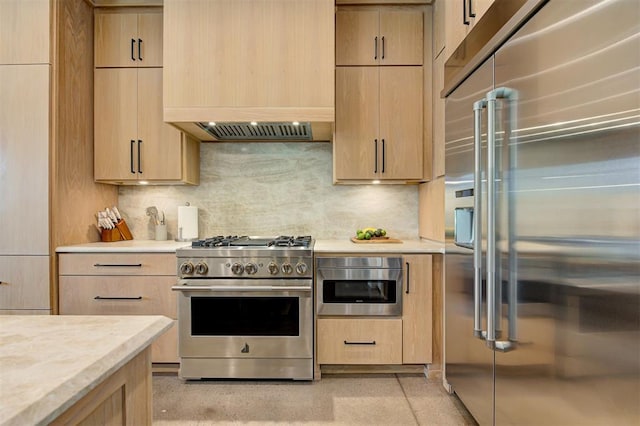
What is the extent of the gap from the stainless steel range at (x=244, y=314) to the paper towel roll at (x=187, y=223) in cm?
55

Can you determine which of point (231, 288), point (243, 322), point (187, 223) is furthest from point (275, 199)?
point (243, 322)

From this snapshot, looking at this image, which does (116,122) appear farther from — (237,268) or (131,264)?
(237,268)

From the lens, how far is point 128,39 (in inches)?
108

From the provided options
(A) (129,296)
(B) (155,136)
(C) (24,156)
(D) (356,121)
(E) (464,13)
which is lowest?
(A) (129,296)

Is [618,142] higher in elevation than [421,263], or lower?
higher

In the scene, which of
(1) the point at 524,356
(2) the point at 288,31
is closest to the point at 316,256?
(1) the point at 524,356

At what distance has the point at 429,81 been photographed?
2.67m

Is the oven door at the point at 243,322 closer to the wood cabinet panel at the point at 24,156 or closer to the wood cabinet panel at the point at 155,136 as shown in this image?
the wood cabinet panel at the point at 155,136

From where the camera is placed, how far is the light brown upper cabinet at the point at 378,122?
2.71 meters

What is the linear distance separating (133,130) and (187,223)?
0.81m

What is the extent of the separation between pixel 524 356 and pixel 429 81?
79.0 inches

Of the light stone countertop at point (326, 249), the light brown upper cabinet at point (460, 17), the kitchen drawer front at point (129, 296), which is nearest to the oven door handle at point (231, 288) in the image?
the kitchen drawer front at point (129, 296)

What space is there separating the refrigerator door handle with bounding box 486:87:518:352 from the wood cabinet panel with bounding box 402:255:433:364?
89 cm

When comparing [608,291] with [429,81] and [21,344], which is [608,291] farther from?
[429,81]
